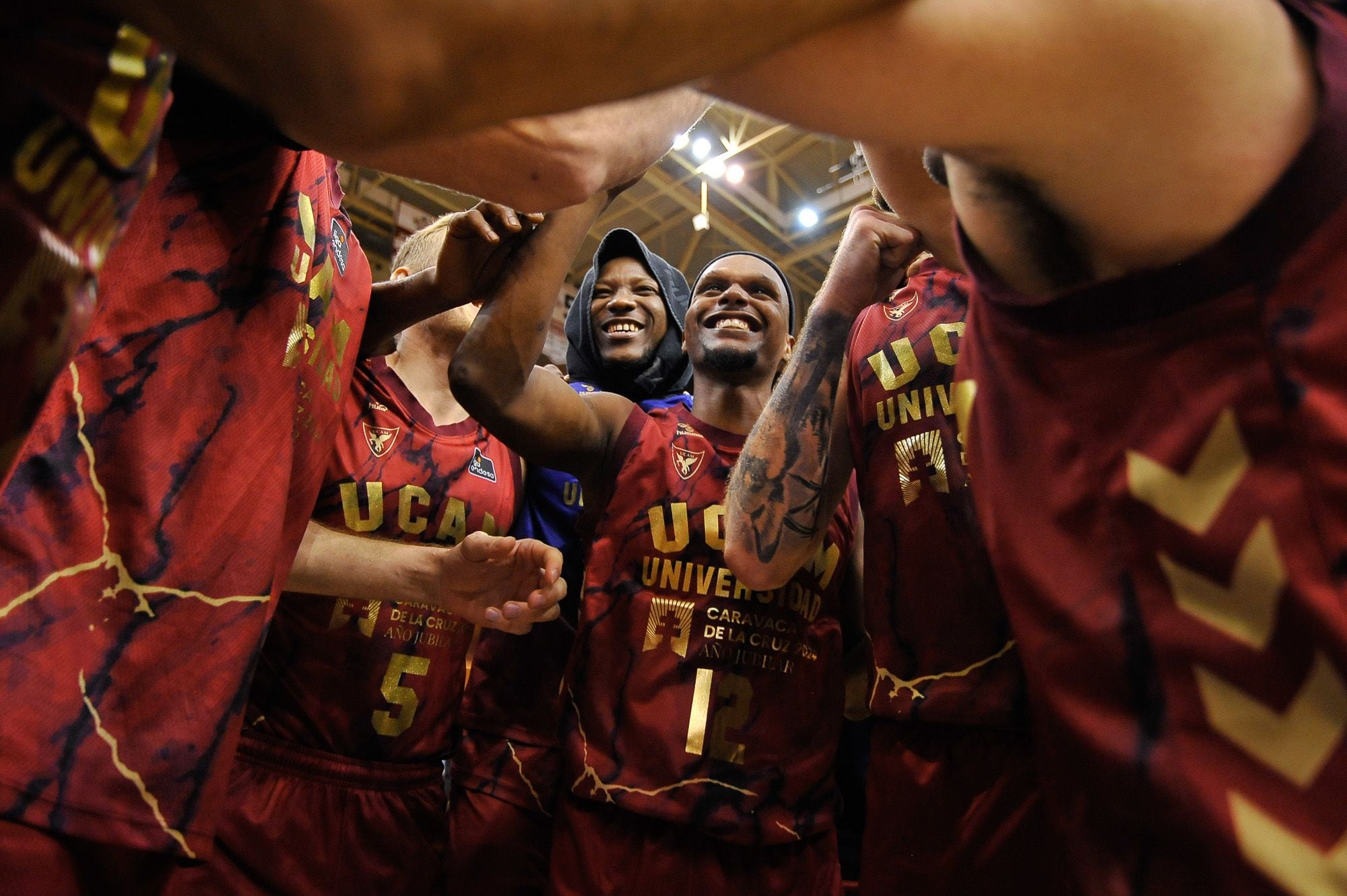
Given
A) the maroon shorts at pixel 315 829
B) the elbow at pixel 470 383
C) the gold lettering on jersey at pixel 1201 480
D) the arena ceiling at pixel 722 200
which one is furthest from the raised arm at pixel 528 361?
the arena ceiling at pixel 722 200

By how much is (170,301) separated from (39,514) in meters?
0.30

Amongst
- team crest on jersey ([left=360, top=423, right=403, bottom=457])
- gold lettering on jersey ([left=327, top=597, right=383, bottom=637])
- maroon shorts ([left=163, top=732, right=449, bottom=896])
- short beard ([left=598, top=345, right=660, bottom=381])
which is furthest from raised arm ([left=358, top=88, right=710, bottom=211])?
short beard ([left=598, top=345, right=660, bottom=381])

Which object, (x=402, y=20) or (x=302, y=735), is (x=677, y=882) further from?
(x=402, y=20)

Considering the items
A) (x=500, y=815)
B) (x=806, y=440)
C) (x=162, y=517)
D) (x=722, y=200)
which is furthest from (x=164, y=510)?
(x=722, y=200)

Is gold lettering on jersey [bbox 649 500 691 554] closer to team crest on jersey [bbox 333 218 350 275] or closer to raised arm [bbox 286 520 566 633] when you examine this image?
raised arm [bbox 286 520 566 633]

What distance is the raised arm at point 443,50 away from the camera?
15.2 inches

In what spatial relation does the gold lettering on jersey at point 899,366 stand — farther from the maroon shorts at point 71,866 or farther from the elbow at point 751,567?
the maroon shorts at point 71,866

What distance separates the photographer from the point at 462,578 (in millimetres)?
1561

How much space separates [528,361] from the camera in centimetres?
204

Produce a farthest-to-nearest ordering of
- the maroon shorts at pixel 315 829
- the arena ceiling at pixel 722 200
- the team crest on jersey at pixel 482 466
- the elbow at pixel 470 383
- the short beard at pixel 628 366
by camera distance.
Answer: the arena ceiling at pixel 722 200
the short beard at pixel 628 366
the team crest on jersey at pixel 482 466
the elbow at pixel 470 383
the maroon shorts at pixel 315 829

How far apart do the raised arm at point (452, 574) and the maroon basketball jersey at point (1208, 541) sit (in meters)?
1.04

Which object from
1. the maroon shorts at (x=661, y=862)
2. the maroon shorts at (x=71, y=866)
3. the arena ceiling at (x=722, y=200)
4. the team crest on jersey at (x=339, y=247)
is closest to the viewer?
the maroon shorts at (x=71, y=866)

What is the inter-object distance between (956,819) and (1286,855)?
107 cm

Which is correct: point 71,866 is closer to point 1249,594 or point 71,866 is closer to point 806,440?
point 1249,594
